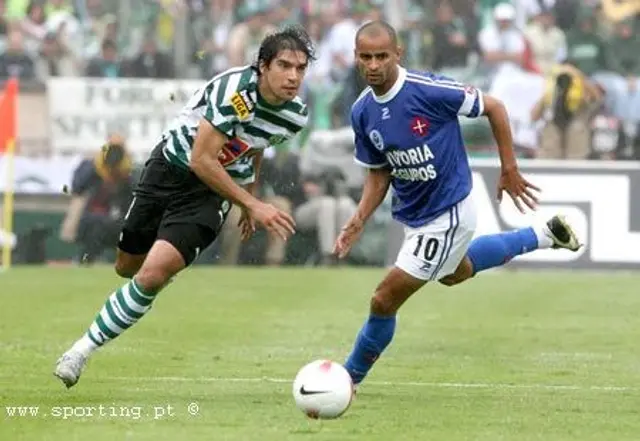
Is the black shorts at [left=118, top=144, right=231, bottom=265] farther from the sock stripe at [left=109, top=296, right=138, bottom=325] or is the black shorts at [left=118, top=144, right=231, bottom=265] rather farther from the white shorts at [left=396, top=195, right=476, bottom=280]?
the white shorts at [left=396, top=195, right=476, bottom=280]

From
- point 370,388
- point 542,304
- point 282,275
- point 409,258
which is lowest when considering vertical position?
point 282,275

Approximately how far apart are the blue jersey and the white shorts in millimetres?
57

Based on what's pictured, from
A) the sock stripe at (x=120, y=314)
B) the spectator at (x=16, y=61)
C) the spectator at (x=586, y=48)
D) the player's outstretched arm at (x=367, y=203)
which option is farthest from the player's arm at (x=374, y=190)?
→ the spectator at (x=16, y=61)

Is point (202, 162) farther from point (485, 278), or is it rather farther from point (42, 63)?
point (42, 63)

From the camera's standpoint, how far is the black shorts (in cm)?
1087

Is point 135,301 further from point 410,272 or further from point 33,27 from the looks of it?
point 33,27

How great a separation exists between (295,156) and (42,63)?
17.2 ft

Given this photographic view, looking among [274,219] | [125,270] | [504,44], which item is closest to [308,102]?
[504,44]

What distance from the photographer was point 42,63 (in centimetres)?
2762

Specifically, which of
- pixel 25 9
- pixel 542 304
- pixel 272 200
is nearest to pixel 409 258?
pixel 542 304

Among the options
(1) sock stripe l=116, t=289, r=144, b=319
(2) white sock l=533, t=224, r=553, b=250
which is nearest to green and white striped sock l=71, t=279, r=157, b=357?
(1) sock stripe l=116, t=289, r=144, b=319

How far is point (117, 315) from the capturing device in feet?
34.9

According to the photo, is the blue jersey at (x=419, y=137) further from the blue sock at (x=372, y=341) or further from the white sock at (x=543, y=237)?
the white sock at (x=543, y=237)

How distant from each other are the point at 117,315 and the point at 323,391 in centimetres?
177
